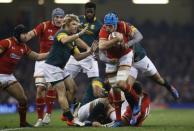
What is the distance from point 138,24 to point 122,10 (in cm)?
93

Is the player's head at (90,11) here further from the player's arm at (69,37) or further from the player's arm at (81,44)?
the player's arm at (69,37)

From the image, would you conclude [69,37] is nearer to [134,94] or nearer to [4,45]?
[4,45]

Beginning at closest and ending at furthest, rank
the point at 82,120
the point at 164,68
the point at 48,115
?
the point at 82,120
the point at 48,115
the point at 164,68

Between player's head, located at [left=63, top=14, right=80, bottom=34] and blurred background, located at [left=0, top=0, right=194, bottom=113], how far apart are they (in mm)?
14477

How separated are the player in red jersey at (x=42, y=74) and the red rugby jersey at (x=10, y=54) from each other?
1.30 meters

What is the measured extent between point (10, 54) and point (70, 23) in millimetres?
1364

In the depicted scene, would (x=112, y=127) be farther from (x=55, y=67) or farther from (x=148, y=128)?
(x=55, y=67)

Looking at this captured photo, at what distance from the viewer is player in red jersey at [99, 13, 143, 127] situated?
563 inches

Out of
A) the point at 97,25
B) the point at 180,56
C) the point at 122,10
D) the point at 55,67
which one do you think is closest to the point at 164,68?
the point at 180,56

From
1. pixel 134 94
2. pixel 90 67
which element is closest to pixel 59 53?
pixel 134 94

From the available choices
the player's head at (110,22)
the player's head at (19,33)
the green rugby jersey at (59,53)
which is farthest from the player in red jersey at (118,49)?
the player's head at (19,33)

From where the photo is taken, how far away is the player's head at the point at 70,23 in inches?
569

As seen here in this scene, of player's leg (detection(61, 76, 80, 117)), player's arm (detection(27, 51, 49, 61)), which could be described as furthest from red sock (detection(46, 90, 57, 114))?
player's arm (detection(27, 51, 49, 61))

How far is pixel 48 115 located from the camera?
15.8m
